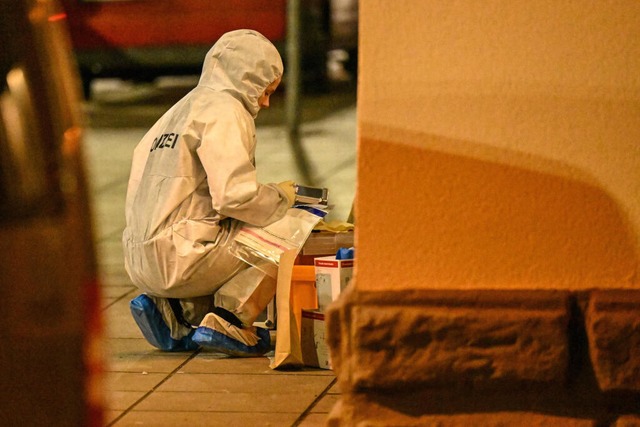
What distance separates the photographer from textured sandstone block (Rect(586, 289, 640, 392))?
3.66 m

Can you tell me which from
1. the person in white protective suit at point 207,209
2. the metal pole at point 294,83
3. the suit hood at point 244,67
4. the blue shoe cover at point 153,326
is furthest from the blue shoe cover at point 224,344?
the metal pole at point 294,83

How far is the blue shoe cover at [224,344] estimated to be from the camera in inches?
215

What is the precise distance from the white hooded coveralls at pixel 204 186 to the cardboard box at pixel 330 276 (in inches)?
17.8

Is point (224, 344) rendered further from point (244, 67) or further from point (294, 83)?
point (294, 83)

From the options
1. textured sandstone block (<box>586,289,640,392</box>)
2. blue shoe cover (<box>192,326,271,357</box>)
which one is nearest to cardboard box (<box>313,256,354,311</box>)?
blue shoe cover (<box>192,326,271,357</box>)

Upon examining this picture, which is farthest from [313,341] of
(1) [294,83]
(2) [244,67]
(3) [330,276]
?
(1) [294,83]

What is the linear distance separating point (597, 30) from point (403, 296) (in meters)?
1.05

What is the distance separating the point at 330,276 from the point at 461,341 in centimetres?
158

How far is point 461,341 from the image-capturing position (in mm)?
3699

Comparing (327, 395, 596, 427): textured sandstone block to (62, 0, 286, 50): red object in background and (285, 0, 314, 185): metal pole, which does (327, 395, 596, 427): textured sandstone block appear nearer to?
(285, 0, 314, 185): metal pole

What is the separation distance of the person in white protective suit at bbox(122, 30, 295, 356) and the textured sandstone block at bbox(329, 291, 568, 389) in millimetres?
1789

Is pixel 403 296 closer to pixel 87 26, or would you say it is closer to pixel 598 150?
pixel 598 150

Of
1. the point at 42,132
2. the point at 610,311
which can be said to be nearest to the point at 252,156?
the point at 610,311

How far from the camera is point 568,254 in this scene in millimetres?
3773
